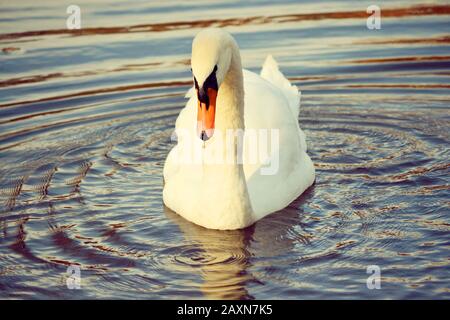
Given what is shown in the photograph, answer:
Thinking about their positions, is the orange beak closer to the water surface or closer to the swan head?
the swan head

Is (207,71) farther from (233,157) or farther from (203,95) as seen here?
(233,157)

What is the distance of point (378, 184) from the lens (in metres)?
10.0

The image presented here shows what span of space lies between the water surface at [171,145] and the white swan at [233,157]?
184 mm

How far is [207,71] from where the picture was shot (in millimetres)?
7988

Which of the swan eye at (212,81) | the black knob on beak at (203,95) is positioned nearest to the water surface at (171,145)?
the black knob on beak at (203,95)

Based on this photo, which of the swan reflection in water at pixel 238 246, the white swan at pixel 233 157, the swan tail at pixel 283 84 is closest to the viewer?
the swan reflection in water at pixel 238 246

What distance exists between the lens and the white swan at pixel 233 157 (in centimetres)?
871

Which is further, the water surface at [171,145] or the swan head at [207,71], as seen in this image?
the water surface at [171,145]

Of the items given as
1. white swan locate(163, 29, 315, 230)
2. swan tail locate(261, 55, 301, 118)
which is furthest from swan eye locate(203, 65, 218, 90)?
swan tail locate(261, 55, 301, 118)

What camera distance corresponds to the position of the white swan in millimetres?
8711

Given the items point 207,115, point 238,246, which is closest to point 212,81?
point 207,115

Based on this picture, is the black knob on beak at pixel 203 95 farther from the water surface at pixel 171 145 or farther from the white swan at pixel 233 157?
the water surface at pixel 171 145

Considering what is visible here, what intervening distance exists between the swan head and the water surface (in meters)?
1.25
